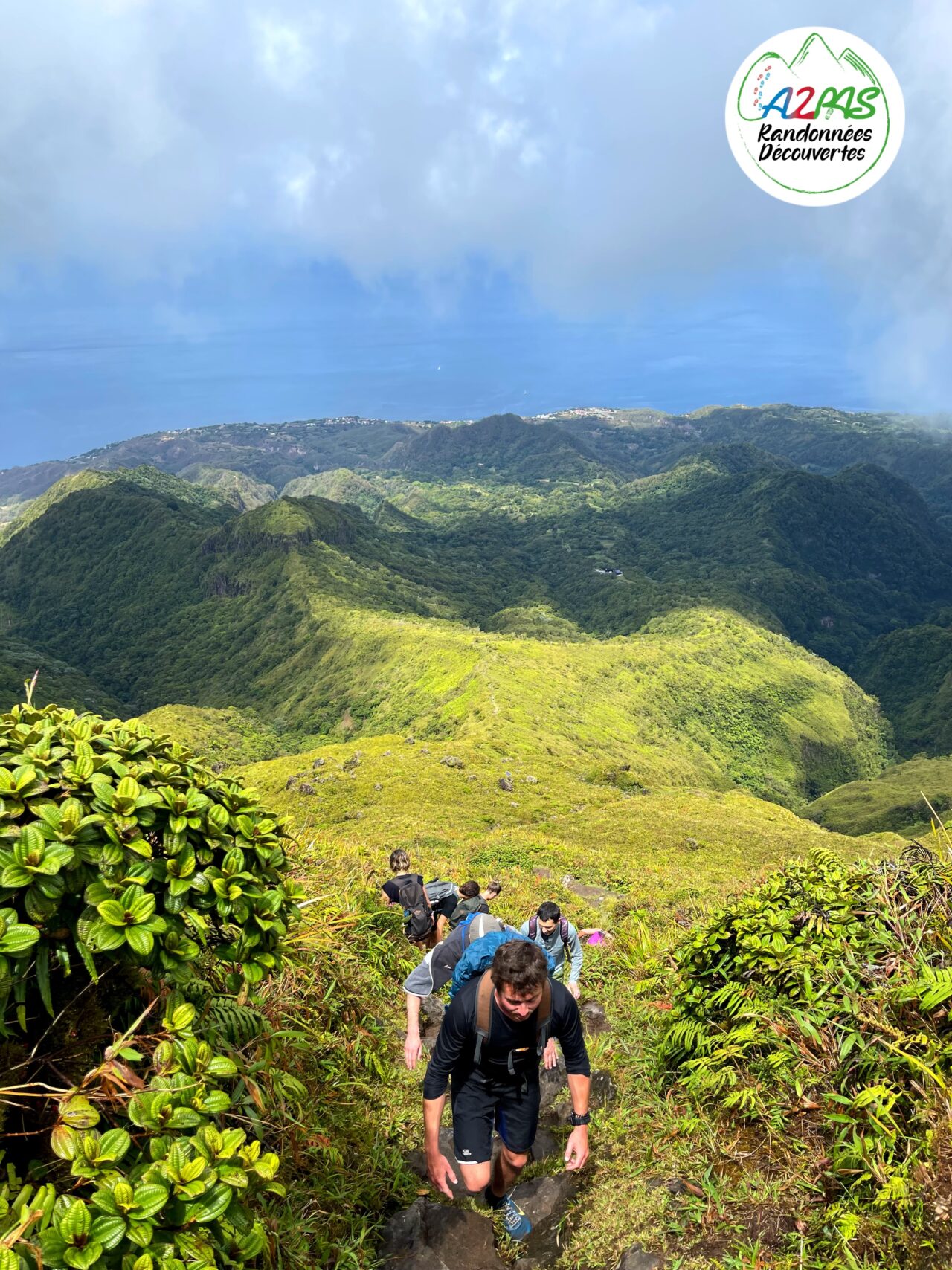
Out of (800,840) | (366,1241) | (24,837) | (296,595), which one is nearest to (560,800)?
(800,840)

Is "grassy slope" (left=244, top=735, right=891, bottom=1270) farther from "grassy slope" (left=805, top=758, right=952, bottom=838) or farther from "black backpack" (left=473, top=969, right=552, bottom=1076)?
"grassy slope" (left=805, top=758, right=952, bottom=838)

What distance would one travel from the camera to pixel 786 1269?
471 cm

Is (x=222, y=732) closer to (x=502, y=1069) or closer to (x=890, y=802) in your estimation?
(x=890, y=802)

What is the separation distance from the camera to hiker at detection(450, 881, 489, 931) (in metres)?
10.4

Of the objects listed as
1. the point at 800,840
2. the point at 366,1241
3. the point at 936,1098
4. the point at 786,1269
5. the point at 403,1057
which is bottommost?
the point at 800,840

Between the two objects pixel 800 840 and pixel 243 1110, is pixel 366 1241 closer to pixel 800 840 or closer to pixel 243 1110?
pixel 243 1110

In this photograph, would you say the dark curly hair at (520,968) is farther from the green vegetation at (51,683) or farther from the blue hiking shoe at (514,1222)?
the green vegetation at (51,683)

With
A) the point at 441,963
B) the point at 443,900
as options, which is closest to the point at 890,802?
the point at 443,900

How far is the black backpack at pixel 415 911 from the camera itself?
1051 centimetres

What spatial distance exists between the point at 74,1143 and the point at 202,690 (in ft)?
653

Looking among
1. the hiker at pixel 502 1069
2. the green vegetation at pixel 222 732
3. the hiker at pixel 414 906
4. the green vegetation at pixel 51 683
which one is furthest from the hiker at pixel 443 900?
the green vegetation at pixel 51 683

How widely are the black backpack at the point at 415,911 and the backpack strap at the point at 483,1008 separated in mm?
5562

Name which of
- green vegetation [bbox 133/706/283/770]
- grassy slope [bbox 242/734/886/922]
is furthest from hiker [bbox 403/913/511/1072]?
green vegetation [bbox 133/706/283/770]

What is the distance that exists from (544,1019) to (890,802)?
119m
